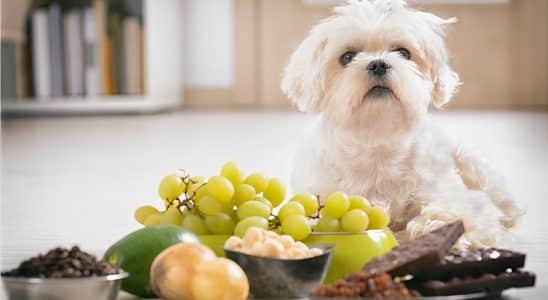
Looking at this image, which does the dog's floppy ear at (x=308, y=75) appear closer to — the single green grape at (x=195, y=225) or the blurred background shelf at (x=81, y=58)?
the single green grape at (x=195, y=225)

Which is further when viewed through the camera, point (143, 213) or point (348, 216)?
point (143, 213)

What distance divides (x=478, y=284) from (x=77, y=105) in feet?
15.4

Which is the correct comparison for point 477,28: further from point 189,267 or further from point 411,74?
point 189,267

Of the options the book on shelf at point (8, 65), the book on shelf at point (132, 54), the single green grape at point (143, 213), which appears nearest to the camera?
the single green grape at point (143, 213)

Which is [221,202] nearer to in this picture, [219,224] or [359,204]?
[219,224]

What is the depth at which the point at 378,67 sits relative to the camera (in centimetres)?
181

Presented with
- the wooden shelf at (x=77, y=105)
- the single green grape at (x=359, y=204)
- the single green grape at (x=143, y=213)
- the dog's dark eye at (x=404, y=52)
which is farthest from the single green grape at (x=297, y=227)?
the wooden shelf at (x=77, y=105)

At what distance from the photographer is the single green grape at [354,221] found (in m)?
1.46

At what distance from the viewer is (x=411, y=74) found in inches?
72.1

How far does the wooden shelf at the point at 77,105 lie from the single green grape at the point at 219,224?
430 cm

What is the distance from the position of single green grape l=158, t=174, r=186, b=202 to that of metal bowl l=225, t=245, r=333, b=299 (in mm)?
334

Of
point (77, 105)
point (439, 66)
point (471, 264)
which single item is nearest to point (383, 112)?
point (439, 66)

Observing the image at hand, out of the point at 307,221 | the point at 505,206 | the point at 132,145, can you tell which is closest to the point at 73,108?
the point at 132,145

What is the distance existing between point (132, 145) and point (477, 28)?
11.0 feet
